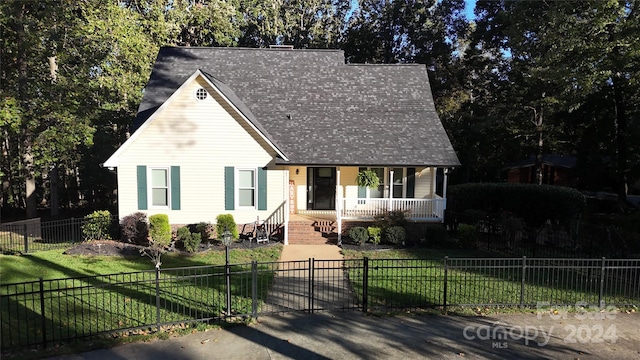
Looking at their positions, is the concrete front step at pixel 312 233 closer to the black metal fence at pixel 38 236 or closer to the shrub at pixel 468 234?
the shrub at pixel 468 234

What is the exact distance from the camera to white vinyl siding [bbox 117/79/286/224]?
14.9 meters

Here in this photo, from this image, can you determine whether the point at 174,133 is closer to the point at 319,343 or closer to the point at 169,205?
the point at 169,205

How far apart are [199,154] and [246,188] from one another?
2230mm

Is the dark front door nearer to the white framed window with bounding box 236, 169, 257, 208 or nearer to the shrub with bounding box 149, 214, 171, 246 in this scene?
the white framed window with bounding box 236, 169, 257, 208

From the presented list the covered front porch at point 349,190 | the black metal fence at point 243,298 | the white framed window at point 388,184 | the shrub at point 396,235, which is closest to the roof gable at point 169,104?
the covered front porch at point 349,190

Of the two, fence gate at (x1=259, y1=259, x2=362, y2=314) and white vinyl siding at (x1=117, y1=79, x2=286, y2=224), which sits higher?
white vinyl siding at (x1=117, y1=79, x2=286, y2=224)

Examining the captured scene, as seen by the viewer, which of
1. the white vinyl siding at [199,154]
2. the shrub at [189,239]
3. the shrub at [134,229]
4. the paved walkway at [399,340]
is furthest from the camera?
the white vinyl siding at [199,154]

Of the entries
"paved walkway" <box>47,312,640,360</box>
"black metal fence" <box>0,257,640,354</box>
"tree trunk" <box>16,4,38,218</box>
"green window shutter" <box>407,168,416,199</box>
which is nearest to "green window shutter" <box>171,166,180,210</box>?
"black metal fence" <box>0,257,640,354</box>

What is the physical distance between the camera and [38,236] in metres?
16.2

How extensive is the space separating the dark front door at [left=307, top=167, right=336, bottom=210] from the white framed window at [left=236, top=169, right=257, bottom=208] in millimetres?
3209

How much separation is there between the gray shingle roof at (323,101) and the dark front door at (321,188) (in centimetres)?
199

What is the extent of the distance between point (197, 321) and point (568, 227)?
14.6 meters

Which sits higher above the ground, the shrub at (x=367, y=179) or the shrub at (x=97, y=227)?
the shrub at (x=367, y=179)

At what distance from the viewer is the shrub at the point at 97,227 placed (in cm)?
1449
